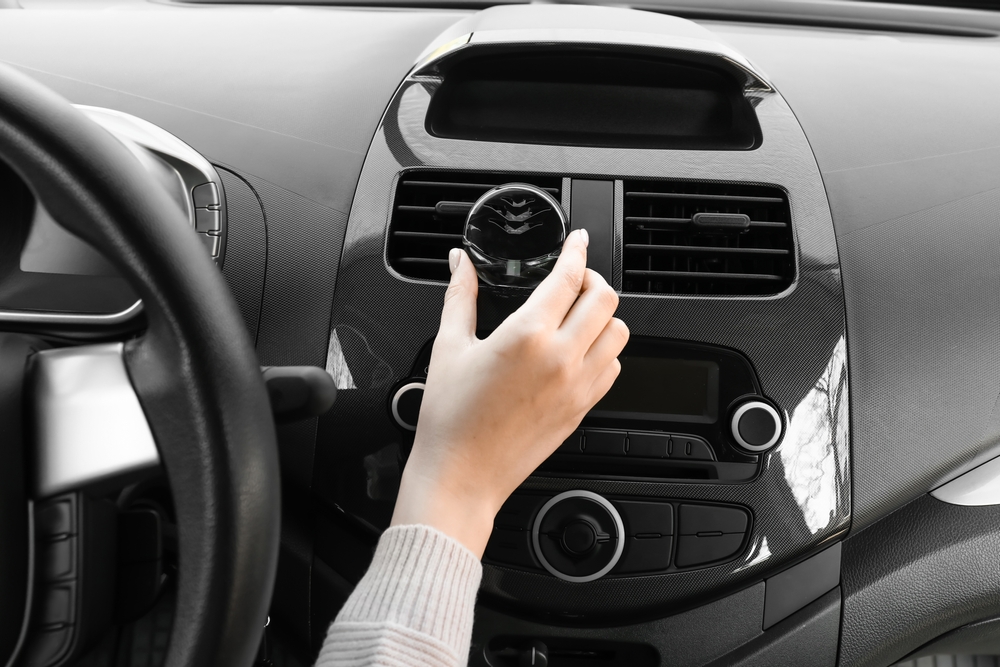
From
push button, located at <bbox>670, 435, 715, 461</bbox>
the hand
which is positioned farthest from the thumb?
push button, located at <bbox>670, 435, 715, 461</bbox>

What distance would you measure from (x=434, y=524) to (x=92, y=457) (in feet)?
1.05

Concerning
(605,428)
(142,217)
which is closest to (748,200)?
(605,428)

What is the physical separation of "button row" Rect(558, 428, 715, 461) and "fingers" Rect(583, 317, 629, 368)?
17cm

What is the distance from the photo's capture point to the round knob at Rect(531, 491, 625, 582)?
38.6 inches

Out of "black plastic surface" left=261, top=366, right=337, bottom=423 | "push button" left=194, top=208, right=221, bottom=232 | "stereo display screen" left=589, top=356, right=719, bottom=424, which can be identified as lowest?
"stereo display screen" left=589, top=356, right=719, bottom=424

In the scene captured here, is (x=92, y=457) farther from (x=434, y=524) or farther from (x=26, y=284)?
(x=26, y=284)

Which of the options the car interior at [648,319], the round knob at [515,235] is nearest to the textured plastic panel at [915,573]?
the car interior at [648,319]

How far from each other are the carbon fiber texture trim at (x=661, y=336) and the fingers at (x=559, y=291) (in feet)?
0.43

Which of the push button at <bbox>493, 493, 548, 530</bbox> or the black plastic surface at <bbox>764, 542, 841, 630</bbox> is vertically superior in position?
the push button at <bbox>493, 493, 548, 530</bbox>

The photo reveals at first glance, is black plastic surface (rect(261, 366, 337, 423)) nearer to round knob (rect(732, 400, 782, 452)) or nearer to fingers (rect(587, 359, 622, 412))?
fingers (rect(587, 359, 622, 412))

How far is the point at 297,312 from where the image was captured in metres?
1.08

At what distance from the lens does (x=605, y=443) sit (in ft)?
3.29

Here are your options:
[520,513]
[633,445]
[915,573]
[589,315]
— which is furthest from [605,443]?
[915,573]

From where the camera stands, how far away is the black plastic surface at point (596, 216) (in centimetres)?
103
